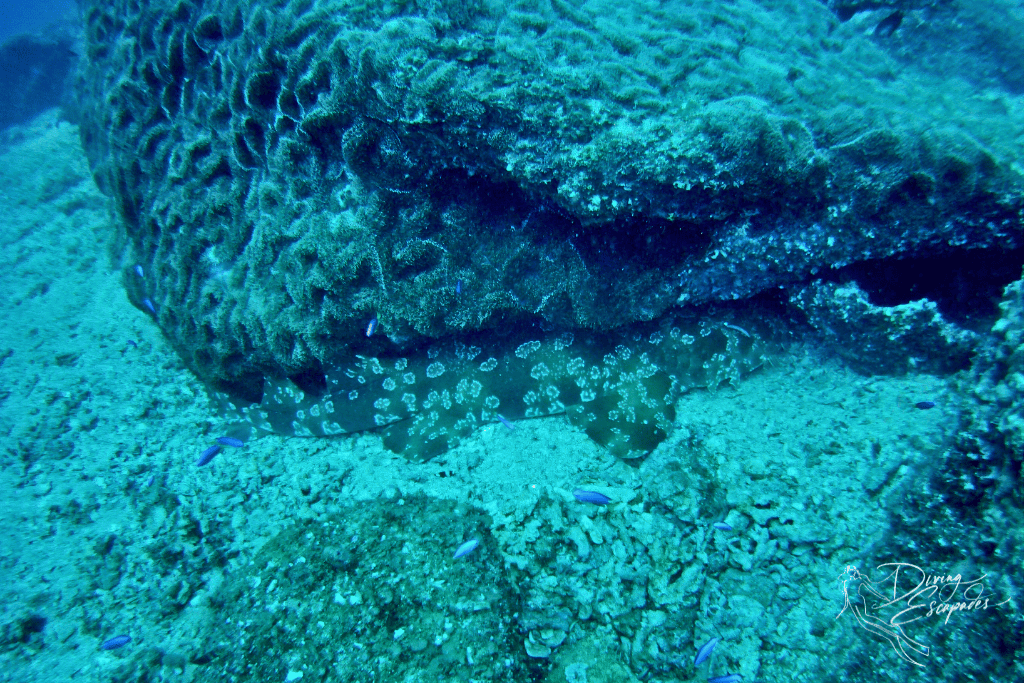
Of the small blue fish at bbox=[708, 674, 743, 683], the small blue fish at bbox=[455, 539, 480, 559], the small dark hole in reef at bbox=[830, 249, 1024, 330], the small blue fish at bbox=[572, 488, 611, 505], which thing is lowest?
the small blue fish at bbox=[708, 674, 743, 683]

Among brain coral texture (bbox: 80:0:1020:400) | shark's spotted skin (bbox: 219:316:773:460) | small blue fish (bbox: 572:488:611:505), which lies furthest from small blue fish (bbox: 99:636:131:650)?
small blue fish (bbox: 572:488:611:505)

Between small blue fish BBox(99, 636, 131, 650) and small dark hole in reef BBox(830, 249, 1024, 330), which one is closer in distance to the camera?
small blue fish BBox(99, 636, 131, 650)

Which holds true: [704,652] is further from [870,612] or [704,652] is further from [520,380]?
[520,380]

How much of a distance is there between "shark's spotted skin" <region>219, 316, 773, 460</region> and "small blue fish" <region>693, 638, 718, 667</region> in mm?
1479

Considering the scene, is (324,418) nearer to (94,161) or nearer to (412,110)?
(412,110)

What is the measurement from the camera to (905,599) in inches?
85.7

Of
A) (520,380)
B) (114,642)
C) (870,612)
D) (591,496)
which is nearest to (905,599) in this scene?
(870,612)

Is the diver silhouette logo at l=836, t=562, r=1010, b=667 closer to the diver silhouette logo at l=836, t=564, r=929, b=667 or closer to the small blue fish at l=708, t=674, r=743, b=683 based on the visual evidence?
the diver silhouette logo at l=836, t=564, r=929, b=667

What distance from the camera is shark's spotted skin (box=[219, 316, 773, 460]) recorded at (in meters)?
3.48

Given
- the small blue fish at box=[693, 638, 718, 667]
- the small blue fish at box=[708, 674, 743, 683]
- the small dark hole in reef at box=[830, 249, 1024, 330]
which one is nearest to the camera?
the small blue fish at box=[708, 674, 743, 683]

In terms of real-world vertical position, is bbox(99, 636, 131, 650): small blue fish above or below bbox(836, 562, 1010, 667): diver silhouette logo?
above

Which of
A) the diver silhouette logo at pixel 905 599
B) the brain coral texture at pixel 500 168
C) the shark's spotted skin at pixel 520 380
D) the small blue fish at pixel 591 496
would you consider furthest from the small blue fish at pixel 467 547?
the diver silhouette logo at pixel 905 599

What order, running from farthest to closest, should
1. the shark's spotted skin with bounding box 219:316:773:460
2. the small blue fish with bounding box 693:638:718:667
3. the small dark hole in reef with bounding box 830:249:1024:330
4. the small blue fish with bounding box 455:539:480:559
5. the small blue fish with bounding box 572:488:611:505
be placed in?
1. the shark's spotted skin with bounding box 219:316:773:460
2. the small dark hole in reef with bounding box 830:249:1024:330
3. the small blue fish with bounding box 572:488:611:505
4. the small blue fish with bounding box 455:539:480:559
5. the small blue fish with bounding box 693:638:718:667

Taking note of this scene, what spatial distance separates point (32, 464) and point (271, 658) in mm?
2576
